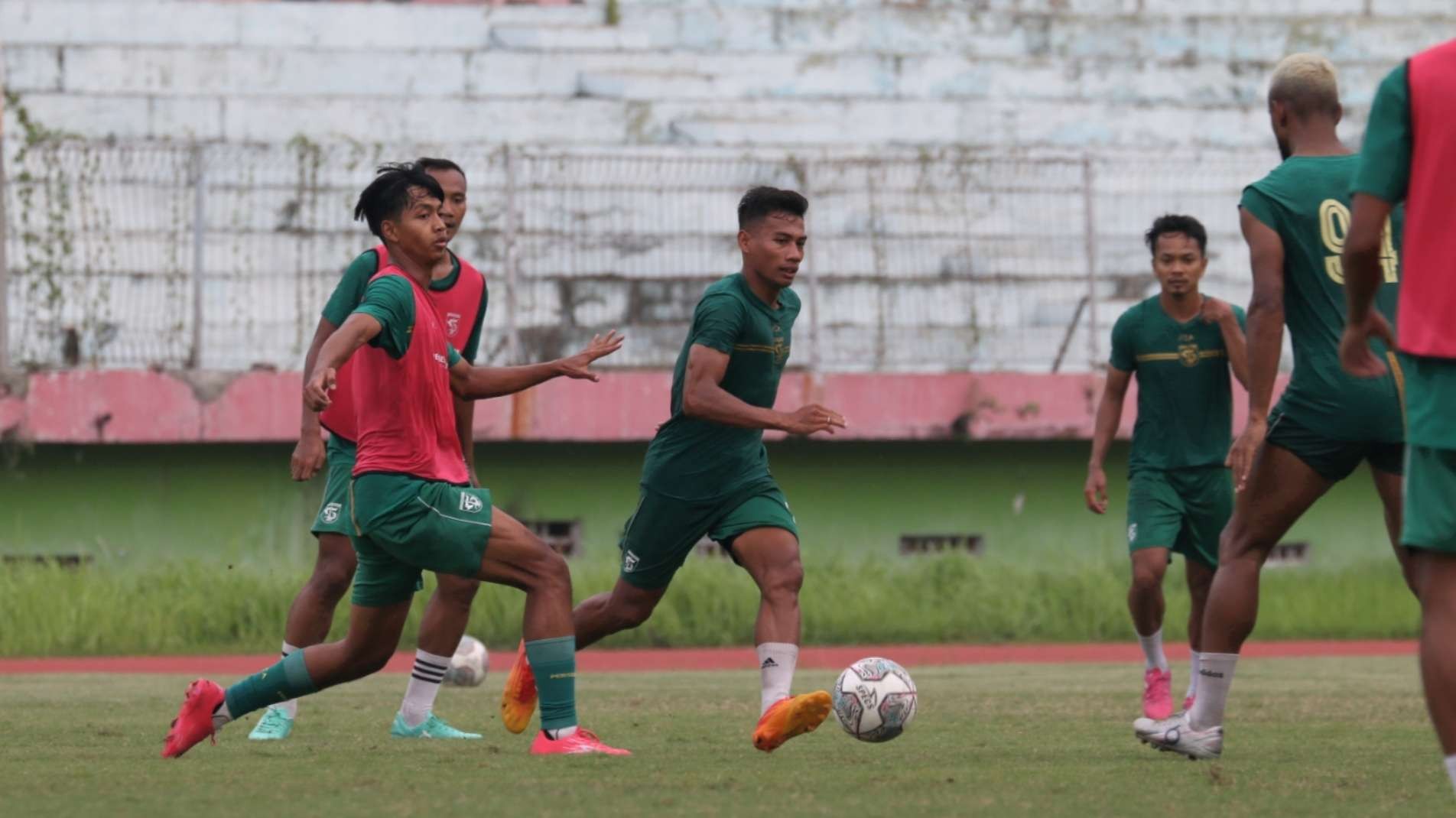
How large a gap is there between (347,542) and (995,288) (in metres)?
11.8

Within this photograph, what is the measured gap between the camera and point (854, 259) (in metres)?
19.0

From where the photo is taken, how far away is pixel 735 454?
26.6ft

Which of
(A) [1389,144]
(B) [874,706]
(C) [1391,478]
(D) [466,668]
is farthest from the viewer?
(D) [466,668]

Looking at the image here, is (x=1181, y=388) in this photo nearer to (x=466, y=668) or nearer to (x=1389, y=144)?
(x=466, y=668)

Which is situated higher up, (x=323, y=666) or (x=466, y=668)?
(x=323, y=666)

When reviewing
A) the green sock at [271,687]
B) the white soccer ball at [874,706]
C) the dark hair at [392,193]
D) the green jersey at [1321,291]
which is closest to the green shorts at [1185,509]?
the white soccer ball at [874,706]

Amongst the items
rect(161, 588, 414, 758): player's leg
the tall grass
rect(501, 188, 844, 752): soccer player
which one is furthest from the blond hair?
the tall grass

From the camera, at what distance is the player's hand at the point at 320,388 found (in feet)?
20.9

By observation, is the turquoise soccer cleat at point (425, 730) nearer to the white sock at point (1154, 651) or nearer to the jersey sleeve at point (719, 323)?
the jersey sleeve at point (719, 323)

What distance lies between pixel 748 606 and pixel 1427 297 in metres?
11.5

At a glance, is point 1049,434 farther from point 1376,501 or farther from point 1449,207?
point 1449,207

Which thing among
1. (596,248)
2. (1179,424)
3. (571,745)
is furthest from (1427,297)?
(596,248)

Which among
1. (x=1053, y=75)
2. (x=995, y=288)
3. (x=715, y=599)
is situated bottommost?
(x=715, y=599)

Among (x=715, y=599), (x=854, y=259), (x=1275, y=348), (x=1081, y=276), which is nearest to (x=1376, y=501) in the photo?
(x=1081, y=276)
